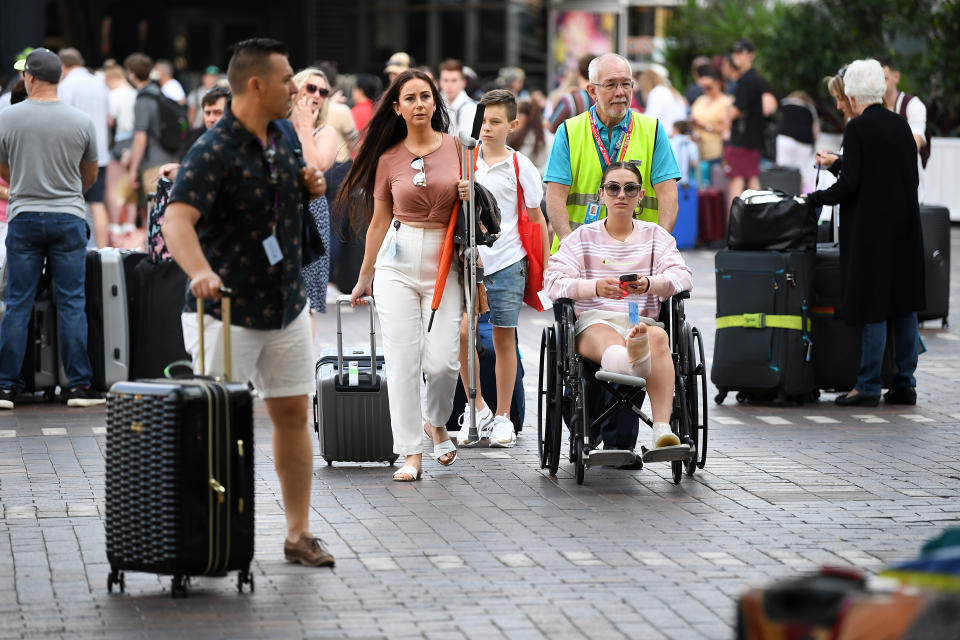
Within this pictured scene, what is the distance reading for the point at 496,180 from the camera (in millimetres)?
9203

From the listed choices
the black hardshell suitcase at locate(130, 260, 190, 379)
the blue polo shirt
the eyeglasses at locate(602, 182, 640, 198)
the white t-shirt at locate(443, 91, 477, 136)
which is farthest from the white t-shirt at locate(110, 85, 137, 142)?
the eyeglasses at locate(602, 182, 640, 198)

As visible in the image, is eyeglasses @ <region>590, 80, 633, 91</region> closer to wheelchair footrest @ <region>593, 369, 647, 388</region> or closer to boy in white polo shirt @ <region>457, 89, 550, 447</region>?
boy in white polo shirt @ <region>457, 89, 550, 447</region>

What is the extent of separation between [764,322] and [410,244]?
9.79 ft

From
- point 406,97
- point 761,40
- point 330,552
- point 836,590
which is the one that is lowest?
point 330,552

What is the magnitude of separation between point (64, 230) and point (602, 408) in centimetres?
370

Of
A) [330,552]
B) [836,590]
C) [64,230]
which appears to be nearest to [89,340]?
[64,230]

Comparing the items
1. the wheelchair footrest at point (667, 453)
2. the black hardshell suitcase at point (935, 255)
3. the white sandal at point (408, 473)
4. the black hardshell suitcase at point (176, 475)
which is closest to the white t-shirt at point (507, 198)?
the white sandal at point (408, 473)

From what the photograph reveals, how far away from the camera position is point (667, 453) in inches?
300

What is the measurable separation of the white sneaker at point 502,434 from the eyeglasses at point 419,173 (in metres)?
1.70

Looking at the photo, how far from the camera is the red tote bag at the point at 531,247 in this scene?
9.18 meters

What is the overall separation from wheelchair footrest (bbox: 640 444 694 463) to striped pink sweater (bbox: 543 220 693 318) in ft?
2.47

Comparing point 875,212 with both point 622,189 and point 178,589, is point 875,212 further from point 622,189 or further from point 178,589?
point 178,589

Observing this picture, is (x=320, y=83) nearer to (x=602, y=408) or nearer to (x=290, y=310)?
(x=602, y=408)

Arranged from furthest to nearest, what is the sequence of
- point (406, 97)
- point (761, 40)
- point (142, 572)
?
point (761, 40)
point (406, 97)
point (142, 572)
